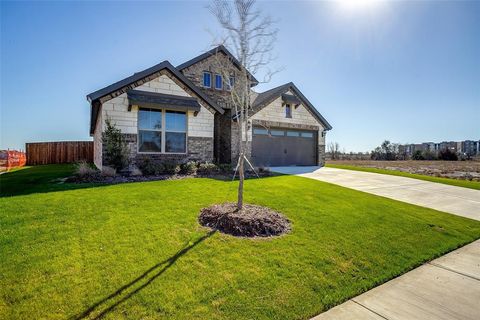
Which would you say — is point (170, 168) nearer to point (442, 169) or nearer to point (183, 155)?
point (183, 155)

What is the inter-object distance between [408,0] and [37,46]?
15369mm

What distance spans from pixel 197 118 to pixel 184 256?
10.0m

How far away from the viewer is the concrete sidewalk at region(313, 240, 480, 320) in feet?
9.34

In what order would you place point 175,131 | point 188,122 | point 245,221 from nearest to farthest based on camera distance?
point 245,221 → point 175,131 → point 188,122

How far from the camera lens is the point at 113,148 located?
34.1 ft

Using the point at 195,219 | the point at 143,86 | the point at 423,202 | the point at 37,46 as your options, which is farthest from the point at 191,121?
the point at 423,202

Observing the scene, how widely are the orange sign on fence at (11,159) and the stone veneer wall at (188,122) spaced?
1235cm

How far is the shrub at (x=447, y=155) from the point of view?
41.7 m

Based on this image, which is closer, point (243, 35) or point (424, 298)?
point (424, 298)

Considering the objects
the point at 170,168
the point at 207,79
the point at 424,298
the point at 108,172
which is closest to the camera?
the point at 424,298

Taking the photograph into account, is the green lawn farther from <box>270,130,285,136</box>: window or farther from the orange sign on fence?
the orange sign on fence

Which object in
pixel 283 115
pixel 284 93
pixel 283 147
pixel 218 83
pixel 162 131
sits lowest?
pixel 283 147

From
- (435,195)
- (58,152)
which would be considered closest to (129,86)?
(435,195)

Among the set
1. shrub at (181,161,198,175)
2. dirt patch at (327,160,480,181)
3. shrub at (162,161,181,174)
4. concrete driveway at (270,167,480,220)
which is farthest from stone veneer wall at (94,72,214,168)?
dirt patch at (327,160,480,181)
